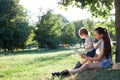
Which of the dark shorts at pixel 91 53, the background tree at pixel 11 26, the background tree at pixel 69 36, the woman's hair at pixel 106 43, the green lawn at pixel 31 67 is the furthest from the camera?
the background tree at pixel 69 36

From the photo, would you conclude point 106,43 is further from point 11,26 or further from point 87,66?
point 11,26

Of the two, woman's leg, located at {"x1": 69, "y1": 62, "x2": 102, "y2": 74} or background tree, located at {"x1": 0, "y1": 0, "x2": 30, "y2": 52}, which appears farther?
background tree, located at {"x1": 0, "y1": 0, "x2": 30, "y2": 52}

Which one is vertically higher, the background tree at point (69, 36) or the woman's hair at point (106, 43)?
the woman's hair at point (106, 43)

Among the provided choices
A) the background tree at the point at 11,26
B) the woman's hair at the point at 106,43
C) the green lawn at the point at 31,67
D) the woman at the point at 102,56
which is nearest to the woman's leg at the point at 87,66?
the woman at the point at 102,56

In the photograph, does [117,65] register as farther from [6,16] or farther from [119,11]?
[6,16]

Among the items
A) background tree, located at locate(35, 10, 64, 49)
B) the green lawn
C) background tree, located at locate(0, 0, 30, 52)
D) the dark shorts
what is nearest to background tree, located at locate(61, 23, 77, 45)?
background tree, located at locate(35, 10, 64, 49)

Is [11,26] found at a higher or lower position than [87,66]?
higher

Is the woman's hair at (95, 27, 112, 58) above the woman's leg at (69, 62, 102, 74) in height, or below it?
above

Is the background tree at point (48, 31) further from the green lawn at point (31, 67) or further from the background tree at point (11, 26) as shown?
the green lawn at point (31, 67)

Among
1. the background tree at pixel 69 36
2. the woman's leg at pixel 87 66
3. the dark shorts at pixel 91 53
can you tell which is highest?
the dark shorts at pixel 91 53

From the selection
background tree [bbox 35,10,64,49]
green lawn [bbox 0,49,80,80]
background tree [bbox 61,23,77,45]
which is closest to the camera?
green lawn [bbox 0,49,80,80]

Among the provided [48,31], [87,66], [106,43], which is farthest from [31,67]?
[48,31]

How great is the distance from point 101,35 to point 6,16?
167ft

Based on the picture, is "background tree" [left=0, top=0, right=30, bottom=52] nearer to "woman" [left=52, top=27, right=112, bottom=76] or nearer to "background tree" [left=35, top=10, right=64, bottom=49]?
"background tree" [left=35, top=10, right=64, bottom=49]
